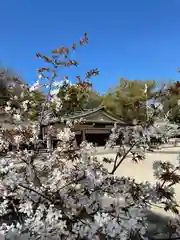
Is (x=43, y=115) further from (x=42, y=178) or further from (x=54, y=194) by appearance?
(x=54, y=194)

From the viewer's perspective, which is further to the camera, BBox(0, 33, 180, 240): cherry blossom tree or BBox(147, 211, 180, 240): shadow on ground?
BBox(147, 211, 180, 240): shadow on ground

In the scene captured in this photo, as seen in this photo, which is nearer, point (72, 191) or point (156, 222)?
point (72, 191)

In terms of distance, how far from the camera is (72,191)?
1.83 m

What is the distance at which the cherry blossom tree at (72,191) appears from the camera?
1480mm

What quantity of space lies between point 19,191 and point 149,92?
114 centimetres

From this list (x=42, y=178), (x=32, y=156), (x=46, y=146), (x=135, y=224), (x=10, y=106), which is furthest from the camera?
(x=10, y=106)

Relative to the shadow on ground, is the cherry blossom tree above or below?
above

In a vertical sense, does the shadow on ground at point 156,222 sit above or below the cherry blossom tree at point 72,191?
below

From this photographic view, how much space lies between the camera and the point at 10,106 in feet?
9.81

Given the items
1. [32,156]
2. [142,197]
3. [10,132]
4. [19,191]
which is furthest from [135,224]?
[10,132]

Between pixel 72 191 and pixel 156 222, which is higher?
pixel 72 191

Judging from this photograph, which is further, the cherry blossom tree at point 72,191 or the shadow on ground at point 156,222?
the shadow on ground at point 156,222

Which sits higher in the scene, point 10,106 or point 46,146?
point 10,106

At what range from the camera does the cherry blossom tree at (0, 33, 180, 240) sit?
148cm
